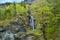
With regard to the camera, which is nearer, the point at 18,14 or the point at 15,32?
the point at 15,32

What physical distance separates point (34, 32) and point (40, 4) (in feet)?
4.66

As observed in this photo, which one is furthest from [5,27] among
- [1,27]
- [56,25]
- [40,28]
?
[56,25]

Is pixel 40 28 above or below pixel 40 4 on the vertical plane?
below

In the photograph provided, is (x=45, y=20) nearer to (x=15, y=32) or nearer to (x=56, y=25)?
(x=56, y=25)

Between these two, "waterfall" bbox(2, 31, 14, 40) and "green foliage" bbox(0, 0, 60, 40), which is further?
"green foliage" bbox(0, 0, 60, 40)

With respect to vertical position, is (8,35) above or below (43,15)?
below

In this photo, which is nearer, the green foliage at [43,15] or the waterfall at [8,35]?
the waterfall at [8,35]

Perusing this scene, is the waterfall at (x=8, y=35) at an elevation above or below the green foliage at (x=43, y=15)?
below

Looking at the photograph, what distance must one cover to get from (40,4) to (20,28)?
1.55m

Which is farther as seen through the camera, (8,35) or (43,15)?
(43,15)

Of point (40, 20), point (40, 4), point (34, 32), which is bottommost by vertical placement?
point (34, 32)

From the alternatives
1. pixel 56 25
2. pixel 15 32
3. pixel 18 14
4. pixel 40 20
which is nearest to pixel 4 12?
pixel 18 14

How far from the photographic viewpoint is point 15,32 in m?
9.73

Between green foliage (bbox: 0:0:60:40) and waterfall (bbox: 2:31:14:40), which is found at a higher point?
green foliage (bbox: 0:0:60:40)
